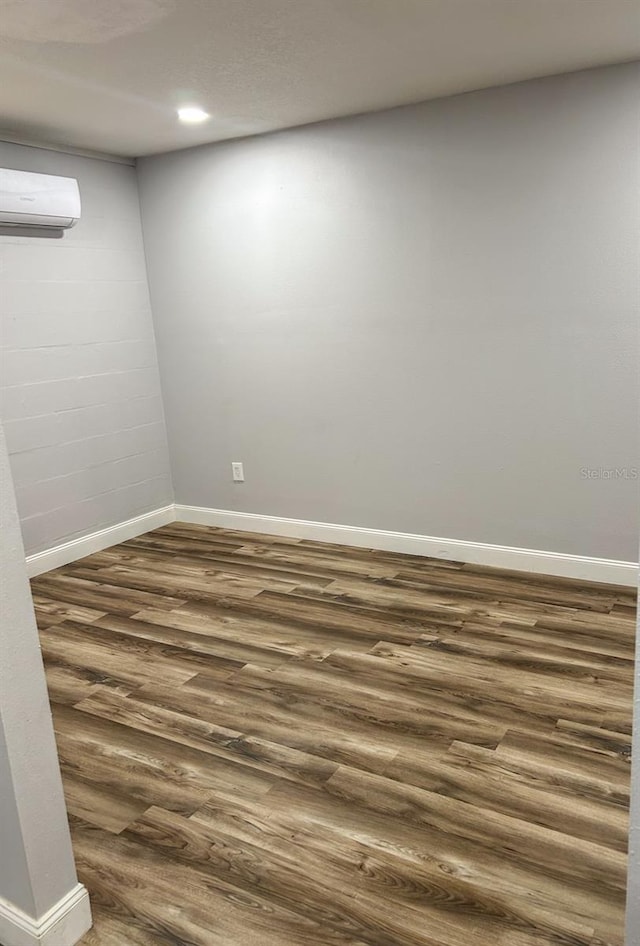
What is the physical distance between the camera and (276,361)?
4.19m

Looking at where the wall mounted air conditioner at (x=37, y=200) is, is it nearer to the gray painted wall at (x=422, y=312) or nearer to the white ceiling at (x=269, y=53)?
the white ceiling at (x=269, y=53)

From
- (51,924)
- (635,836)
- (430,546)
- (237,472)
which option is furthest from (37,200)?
(635,836)

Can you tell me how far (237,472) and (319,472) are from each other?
23.9 inches

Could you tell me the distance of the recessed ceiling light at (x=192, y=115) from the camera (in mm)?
3273

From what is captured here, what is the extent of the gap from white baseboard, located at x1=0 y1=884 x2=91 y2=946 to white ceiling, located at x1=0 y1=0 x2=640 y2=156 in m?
2.34

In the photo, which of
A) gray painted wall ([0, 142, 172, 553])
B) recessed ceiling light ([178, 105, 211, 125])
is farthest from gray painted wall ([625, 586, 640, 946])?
gray painted wall ([0, 142, 172, 553])

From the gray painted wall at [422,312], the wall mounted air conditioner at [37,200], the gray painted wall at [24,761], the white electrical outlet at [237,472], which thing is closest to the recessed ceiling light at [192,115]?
the gray painted wall at [422,312]

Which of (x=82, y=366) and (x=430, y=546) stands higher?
(x=82, y=366)

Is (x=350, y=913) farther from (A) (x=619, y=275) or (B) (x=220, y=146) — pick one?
(B) (x=220, y=146)

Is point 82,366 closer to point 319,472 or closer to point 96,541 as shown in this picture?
point 96,541

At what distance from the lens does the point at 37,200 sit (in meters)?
3.59

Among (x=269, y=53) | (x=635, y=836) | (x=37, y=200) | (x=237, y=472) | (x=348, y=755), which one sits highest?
(x=269, y=53)

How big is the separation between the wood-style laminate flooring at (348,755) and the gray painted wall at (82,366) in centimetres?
65

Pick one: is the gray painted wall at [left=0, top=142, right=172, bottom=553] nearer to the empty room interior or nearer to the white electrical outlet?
the empty room interior
